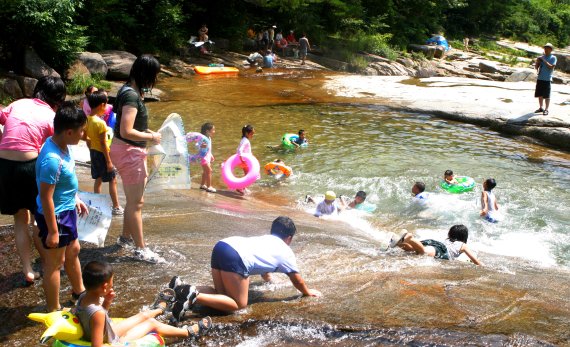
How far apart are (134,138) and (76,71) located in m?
13.6

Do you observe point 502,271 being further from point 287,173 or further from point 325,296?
point 287,173

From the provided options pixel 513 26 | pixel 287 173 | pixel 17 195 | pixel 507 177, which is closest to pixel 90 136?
pixel 17 195

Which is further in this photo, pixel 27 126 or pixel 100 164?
pixel 100 164

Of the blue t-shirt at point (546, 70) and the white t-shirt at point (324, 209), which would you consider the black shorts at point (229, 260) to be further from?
the blue t-shirt at point (546, 70)

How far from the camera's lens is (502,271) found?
21.5 ft

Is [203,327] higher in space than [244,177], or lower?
higher

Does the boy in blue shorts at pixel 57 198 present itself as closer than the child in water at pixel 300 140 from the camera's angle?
Yes

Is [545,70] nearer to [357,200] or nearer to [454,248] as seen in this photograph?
[357,200]

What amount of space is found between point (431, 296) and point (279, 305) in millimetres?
1432

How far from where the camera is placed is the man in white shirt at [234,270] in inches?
175

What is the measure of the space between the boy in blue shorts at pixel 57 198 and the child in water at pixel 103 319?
449mm

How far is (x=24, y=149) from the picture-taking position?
4.55 m

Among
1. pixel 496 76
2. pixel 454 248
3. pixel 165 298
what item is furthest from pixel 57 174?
pixel 496 76

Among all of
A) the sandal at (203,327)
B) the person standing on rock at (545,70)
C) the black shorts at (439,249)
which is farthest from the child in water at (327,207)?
the person standing on rock at (545,70)
